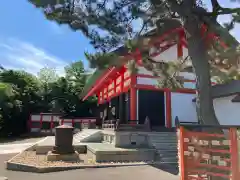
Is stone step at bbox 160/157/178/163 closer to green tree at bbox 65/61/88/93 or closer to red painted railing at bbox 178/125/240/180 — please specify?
red painted railing at bbox 178/125/240/180

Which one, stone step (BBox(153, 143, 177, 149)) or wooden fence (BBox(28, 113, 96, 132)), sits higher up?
wooden fence (BBox(28, 113, 96, 132))

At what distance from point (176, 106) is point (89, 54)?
9.81m

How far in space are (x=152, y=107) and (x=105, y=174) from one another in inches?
301

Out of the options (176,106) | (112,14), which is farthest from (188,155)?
(176,106)

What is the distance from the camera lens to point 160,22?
7.17 meters

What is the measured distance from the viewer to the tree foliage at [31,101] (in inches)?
1075

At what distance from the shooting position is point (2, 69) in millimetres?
29516

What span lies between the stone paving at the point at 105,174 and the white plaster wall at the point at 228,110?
216 inches

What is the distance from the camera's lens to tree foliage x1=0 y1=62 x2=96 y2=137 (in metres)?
27.3

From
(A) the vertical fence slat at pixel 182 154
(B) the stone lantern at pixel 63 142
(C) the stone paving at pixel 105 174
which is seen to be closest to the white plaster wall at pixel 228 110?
(C) the stone paving at pixel 105 174

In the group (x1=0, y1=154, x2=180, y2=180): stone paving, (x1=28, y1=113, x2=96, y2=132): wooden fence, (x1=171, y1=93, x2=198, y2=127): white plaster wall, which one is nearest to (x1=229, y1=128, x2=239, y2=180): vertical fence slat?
(x1=0, y1=154, x2=180, y2=180): stone paving

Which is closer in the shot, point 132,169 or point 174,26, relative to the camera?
point 174,26

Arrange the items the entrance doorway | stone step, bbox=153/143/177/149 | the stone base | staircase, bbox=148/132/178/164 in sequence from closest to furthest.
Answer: the stone base < staircase, bbox=148/132/178/164 < stone step, bbox=153/143/177/149 < the entrance doorway

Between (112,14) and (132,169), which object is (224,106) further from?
(112,14)
